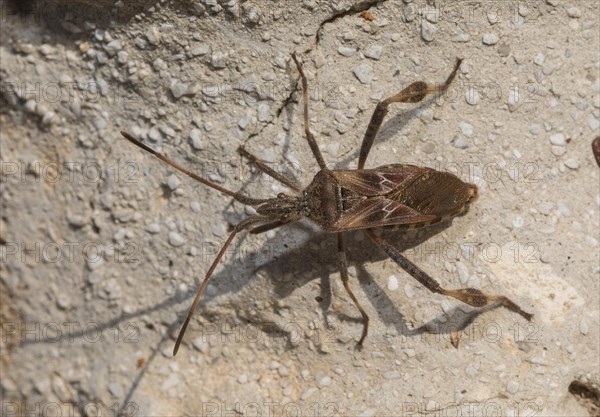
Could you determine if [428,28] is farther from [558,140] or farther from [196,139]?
[196,139]

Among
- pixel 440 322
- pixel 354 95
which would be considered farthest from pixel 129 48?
pixel 440 322

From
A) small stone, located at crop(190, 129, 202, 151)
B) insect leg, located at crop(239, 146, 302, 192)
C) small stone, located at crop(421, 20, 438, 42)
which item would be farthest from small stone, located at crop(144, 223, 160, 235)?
small stone, located at crop(421, 20, 438, 42)

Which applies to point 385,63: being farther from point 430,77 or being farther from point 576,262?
point 576,262

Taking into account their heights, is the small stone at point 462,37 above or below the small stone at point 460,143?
above

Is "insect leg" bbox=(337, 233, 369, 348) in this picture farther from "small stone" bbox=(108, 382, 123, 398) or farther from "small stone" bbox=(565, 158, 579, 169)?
"small stone" bbox=(108, 382, 123, 398)

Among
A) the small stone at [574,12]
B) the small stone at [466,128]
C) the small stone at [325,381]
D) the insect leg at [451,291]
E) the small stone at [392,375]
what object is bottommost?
the small stone at [325,381]

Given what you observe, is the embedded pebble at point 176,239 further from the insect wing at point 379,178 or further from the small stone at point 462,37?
the small stone at point 462,37

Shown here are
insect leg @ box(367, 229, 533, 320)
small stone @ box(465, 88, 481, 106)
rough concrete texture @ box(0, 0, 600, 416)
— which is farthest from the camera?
small stone @ box(465, 88, 481, 106)

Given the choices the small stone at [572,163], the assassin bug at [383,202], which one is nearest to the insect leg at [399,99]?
the assassin bug at [383,202]
